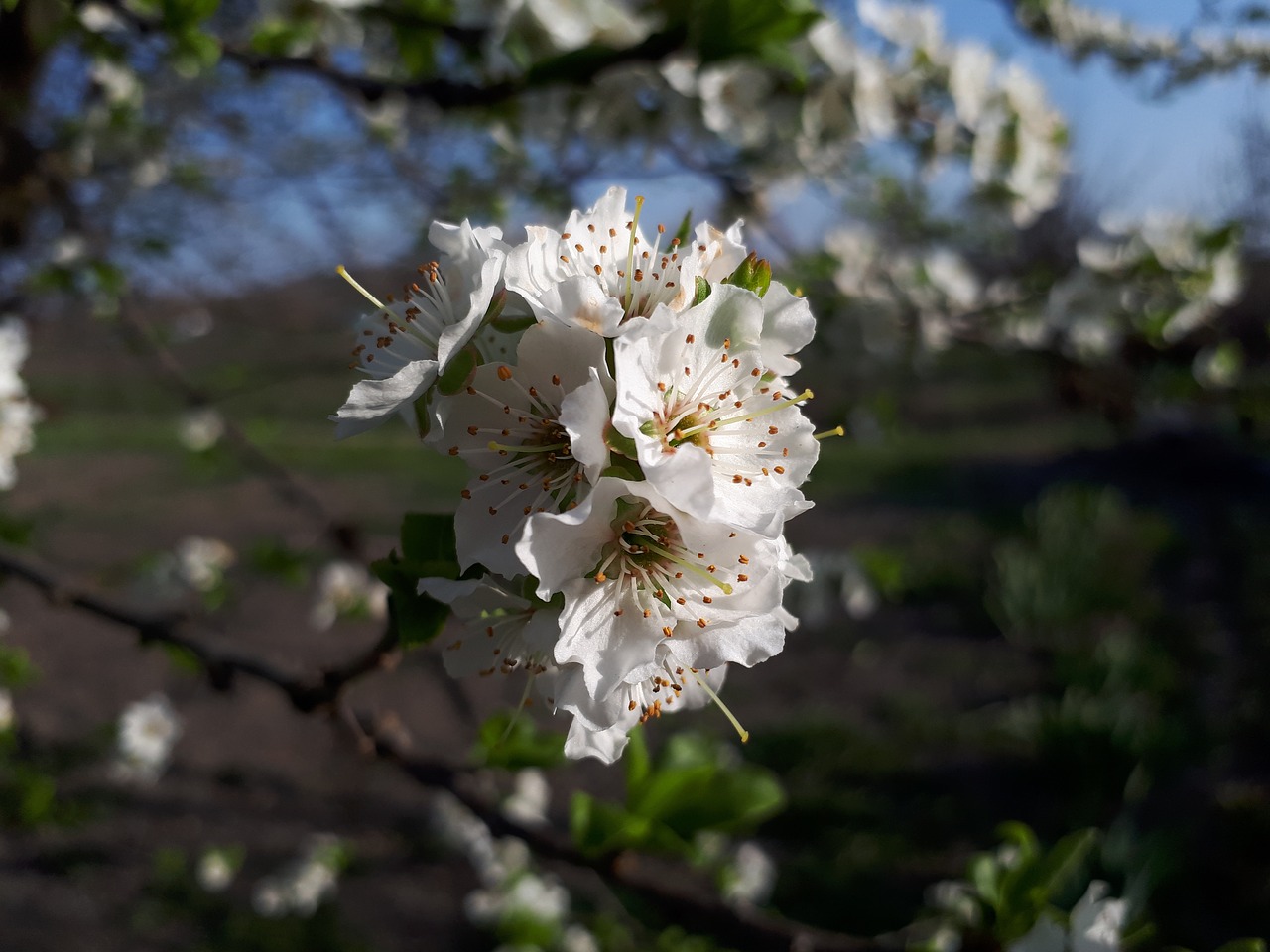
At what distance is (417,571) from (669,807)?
54 cm

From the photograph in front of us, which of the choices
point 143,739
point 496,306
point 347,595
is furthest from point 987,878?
point 143,739

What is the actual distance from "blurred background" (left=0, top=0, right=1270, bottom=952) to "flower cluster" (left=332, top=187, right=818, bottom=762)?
279 mm

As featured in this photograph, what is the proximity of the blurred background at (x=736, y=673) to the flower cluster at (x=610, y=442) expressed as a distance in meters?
0.28

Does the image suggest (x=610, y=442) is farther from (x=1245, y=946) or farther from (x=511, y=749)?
(x=1245, y=946)

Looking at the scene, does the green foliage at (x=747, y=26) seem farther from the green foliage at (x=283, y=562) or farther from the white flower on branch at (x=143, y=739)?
the white flower on branch at (x=143, y=739)

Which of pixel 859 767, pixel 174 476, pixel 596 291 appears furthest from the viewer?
pixel 174 476

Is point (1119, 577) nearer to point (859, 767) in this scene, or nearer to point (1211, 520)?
point (1211, 520)

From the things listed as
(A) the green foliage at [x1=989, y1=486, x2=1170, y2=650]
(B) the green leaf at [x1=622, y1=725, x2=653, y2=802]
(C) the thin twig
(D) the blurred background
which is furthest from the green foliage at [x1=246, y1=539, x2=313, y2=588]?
(A) the green foliage at [x1=989, y1=486, x2=1170, y2=650]

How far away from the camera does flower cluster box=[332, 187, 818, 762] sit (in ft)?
2.14

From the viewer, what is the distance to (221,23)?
11.7 ft

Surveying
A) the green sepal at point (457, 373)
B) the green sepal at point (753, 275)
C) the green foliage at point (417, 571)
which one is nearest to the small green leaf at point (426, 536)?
the green foliage at point (417, 571)

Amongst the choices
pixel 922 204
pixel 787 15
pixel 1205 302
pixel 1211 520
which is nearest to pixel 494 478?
pixel 787 15

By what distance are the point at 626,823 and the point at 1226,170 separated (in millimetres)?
7268

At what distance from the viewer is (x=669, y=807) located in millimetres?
1081
